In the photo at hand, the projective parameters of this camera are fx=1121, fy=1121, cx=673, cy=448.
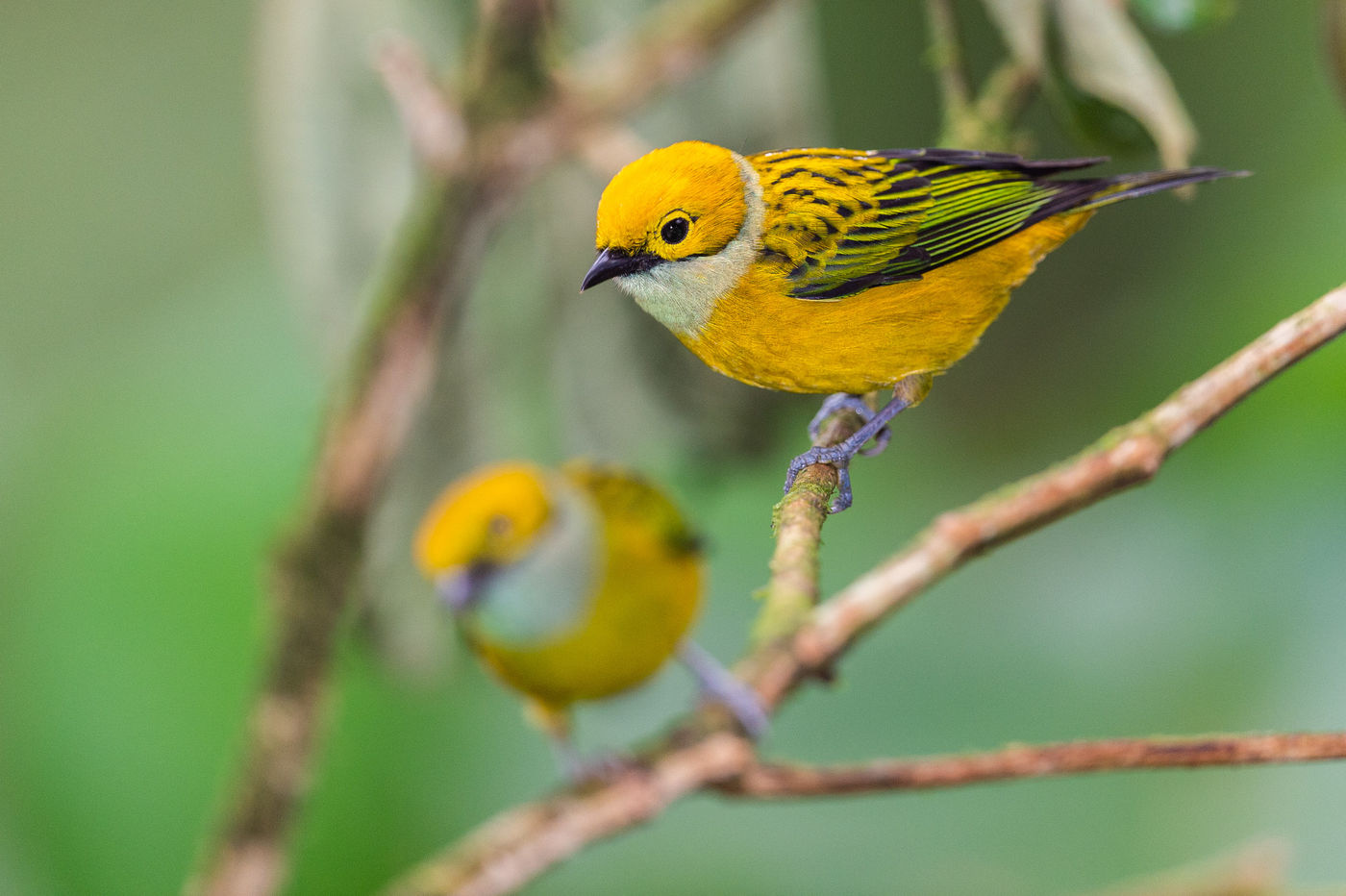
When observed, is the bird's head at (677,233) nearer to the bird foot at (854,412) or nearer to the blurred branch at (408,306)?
the bird foot at (854,412)

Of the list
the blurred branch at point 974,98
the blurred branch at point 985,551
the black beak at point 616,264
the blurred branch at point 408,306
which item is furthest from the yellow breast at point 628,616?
the black beak at point 616,264

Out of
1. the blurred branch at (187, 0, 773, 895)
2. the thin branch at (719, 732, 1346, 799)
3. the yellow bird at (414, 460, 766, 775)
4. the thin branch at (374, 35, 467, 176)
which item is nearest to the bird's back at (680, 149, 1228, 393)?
the thin branch at (719, 732, 1346, 799)

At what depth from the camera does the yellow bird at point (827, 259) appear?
1.10 feet

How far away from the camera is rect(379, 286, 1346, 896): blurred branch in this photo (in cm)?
25

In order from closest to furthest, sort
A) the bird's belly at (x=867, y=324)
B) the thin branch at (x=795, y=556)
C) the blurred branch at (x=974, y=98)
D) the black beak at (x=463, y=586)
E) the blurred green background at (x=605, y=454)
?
the thin branch at (x=795, y=556), the bird's belly at (x=867, y=324), the blurred branch at (x=974, y=98), the blurred green background at (x=605, y=454), the black beak at (x=463, y=586)

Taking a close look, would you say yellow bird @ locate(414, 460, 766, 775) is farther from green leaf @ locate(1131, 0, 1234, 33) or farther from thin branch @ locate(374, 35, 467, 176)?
green leaf @ locate(1131, 0, 1234, 33)

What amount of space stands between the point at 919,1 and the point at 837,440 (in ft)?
1.65

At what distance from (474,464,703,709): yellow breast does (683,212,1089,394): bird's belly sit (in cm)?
64

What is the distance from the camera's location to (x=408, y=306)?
86cm

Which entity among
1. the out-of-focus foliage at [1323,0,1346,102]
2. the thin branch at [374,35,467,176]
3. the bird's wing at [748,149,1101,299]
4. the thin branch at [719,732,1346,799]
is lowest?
the thin branch at [719,732,1346,799]

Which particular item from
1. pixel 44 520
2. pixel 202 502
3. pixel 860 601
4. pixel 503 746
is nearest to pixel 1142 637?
pixel 860 601

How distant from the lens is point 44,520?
172 cm

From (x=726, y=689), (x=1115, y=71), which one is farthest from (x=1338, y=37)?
(x=726, y=689)

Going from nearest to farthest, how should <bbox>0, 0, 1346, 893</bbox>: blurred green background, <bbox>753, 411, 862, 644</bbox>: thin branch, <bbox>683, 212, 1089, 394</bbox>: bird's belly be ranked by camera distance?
1. <bbox>753, 411, 862, 644</bbox>: thin branch
2. <bbox>683, 212, 1089, 394</bbox>: bird's belly
3. <bbox>0, 0, 1346, 893</bbox>: blurred green background
